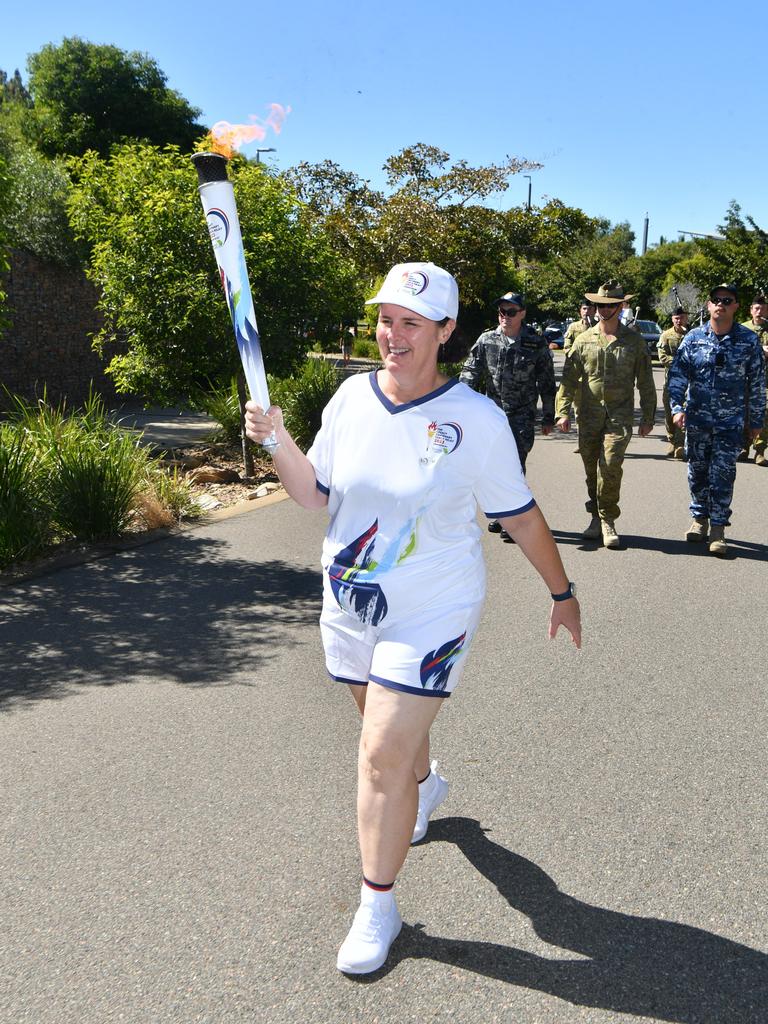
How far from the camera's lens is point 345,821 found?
378 centimetres

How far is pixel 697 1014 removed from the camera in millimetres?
2740

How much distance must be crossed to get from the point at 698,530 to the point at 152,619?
14.9 feet

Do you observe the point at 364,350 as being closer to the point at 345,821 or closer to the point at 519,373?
the point at 519,373

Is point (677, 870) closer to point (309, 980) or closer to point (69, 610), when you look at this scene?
point (309, 980)

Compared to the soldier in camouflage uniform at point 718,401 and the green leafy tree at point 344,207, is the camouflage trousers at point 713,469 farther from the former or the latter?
the green leafy tree at point 344,207

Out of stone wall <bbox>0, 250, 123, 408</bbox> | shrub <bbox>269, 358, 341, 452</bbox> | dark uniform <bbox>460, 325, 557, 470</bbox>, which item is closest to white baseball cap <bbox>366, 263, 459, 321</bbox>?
dark uniform <bbox>460, 325, 557, 470</bbox>

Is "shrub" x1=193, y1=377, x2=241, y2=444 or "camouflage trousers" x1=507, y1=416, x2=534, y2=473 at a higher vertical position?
"camouflage trousers" x1=507, y1=416, x2=534, y2=473

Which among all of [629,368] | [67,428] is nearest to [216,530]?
[67,428]

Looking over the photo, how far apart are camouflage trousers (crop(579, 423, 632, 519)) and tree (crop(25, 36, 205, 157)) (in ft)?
90.3

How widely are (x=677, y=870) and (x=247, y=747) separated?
1882 mm

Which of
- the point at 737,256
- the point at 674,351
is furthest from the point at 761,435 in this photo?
the point at 737,256

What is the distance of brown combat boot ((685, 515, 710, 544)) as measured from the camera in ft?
27.5

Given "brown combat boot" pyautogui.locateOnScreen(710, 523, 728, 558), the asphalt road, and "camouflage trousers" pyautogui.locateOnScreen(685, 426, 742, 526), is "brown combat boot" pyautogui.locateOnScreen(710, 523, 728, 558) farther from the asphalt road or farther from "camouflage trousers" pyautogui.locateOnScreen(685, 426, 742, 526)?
the asphalt road

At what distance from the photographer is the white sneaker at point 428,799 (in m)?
3.65
